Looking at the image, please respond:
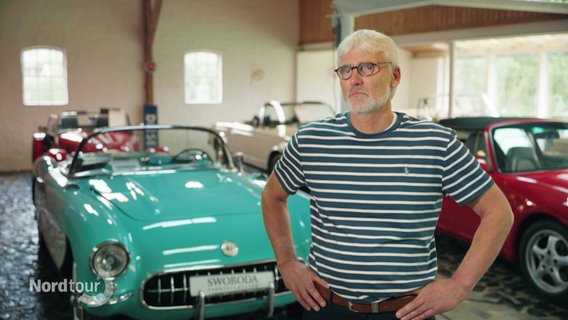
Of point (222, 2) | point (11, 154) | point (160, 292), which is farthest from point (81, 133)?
point (222, 2)

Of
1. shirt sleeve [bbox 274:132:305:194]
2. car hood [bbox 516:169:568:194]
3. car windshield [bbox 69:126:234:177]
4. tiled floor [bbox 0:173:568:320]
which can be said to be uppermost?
shirt sleeve [bbox 274:132:305:194]

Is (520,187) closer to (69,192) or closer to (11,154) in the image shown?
(69,192)

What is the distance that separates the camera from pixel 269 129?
11.2 m

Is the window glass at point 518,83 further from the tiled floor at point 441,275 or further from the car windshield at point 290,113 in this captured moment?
the tiled floor at point 441,275

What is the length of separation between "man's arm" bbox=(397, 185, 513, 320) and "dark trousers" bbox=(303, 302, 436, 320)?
0.06m

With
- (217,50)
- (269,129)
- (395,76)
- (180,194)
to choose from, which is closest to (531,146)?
(180,194)

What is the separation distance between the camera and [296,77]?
57.4 ft

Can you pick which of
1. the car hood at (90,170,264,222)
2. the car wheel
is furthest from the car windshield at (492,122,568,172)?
the car hood at (90,170,264,222)

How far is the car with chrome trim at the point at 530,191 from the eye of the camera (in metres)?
4.78

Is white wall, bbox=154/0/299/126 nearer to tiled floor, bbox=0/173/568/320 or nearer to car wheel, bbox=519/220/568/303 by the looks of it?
tiled floor, bbox=0/173/568/320

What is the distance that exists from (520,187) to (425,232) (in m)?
3.49

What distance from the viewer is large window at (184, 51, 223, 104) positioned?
16234mm

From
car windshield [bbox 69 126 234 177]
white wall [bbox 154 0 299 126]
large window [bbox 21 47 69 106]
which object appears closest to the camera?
car windshield [bbox 69 126 234 177]

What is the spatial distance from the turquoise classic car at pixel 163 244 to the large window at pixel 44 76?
9.91 m
